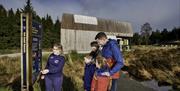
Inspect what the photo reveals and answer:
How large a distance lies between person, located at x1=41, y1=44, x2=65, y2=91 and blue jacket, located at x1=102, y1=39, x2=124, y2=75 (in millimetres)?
1264

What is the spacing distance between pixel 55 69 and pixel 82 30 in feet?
130

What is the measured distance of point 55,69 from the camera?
711 cm

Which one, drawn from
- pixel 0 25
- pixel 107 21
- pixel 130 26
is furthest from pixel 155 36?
pixel 0 25

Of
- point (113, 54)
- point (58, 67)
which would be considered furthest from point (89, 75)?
point (113, 54)

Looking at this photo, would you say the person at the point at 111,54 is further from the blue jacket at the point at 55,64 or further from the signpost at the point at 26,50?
the signpost at the point at 26,50

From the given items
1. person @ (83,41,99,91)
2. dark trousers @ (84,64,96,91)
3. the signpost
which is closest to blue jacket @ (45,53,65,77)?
the signpost

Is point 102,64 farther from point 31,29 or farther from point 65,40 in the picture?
point 65,40

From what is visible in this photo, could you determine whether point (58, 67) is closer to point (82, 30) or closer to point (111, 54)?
point (111, 54)

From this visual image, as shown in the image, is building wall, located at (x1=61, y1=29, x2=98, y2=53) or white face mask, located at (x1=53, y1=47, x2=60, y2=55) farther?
building wall, located at (x1=61, y1=29, x2=98, y2=53)

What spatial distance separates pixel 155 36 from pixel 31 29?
96884 mm

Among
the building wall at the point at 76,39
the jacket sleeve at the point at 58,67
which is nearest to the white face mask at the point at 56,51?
the jacket sleeve at the point at 58,67

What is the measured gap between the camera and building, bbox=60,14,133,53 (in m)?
44.2

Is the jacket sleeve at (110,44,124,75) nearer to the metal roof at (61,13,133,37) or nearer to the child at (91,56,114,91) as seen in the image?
the child at (91,56,114,91)

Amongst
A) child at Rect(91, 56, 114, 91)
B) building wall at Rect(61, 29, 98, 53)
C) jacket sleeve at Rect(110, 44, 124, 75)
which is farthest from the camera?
building wall at Rect(61, 29, 98, 53)
